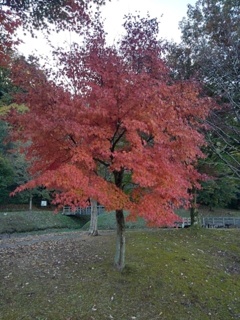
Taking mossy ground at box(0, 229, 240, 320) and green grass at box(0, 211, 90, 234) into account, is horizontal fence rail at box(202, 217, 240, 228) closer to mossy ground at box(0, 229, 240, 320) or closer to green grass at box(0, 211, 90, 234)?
green grass at box(0, 211, 90, 234)

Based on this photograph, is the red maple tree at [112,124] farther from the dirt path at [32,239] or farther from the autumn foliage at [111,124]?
the dirt path at [32,239]

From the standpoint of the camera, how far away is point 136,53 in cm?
595

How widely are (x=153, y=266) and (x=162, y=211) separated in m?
2.52

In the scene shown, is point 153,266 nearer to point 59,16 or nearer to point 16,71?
point 16,71

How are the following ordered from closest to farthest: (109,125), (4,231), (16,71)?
(109,125)
(16,71)
(4,231)

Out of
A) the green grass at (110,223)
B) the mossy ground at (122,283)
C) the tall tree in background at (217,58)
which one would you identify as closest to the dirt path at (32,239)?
the mossy ground at (122,283)

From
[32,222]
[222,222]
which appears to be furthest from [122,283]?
[32,222]

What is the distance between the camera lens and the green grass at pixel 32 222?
1944 centimetres

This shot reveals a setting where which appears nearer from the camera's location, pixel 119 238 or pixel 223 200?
pixel 119 238

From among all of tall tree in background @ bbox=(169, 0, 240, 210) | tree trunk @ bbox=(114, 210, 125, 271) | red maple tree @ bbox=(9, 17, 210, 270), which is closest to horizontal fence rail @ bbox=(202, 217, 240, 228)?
tall tree in background @ bbox=(169, 0, 240, 210)

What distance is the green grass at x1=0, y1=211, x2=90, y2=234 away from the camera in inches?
765

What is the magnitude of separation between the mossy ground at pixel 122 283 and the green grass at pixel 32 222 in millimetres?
10412

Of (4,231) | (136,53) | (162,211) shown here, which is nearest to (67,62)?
(136,53)

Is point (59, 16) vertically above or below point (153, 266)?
above
